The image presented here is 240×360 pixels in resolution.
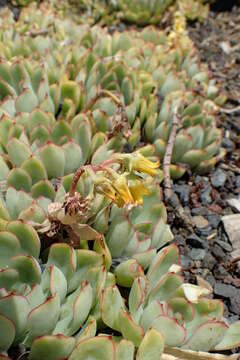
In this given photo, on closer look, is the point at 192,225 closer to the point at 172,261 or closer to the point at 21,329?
the point at 172,261

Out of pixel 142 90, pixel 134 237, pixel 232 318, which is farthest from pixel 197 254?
pixel 142 90

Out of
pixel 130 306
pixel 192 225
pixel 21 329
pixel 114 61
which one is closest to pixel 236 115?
pixel 114 61

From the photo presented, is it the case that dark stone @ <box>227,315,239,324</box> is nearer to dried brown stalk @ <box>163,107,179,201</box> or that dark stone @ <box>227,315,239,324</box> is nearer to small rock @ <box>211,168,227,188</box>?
dried brown stalk @ <box>163,107,179,201</box>

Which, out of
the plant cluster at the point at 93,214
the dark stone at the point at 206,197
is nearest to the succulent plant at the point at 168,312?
the plant cluster at the point at 93,214

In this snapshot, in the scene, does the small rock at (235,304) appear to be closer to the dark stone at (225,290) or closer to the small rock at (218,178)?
the dark stone at (225,290)

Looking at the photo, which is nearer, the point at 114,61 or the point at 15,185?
the point at 15,185
